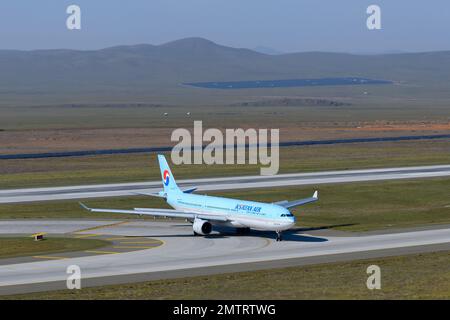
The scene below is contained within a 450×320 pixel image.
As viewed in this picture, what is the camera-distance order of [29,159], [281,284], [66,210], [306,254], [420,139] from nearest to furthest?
1. [281,284]
2. [306,254]
3. [66,210]
4. [29,159]
5. [420,139]

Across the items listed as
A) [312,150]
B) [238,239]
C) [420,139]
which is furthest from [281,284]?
[420,139]

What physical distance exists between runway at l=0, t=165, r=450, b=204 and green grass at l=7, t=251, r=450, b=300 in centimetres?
4550

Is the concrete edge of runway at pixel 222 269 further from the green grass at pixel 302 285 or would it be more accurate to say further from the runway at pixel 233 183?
the runway at pixel 233 183

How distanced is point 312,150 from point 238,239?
292 ft

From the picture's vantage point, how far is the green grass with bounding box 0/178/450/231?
303 ft

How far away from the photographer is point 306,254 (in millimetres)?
72562

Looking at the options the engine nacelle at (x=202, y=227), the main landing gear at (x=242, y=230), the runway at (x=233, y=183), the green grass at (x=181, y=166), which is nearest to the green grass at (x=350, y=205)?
the runway at (x=233, y=183)

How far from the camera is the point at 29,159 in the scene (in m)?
154

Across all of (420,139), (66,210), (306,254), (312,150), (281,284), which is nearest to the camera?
Answer: (281,284)

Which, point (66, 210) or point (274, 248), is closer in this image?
point (274, 248)

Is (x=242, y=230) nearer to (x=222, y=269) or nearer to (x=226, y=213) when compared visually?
(x=226, y=213)

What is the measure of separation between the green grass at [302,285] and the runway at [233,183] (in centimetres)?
4550

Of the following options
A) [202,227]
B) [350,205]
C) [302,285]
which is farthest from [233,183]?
[302,285]
